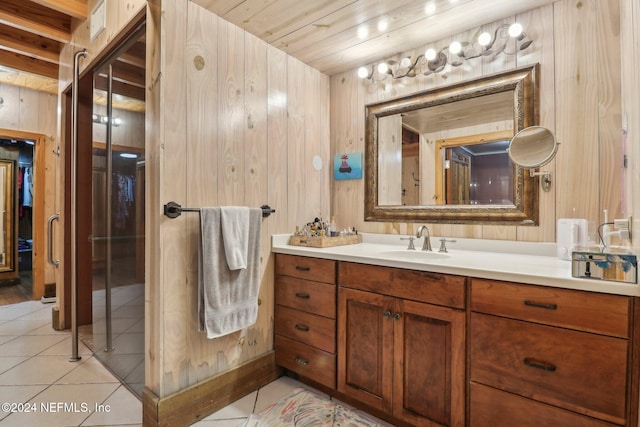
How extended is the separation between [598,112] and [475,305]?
1185 mm

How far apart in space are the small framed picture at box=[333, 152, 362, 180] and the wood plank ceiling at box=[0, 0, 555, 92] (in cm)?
70

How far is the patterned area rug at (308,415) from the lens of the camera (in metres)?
1.66

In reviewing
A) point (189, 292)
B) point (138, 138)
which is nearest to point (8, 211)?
point (138, 138)

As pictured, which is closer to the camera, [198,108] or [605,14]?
[605,14]

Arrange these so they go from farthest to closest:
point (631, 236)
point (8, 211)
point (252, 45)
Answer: point (8, 211) → point (252, 45) → point (631, 236)

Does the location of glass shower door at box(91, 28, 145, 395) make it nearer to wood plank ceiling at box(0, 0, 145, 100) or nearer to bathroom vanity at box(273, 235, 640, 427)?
wood plank ceiling at box(0, 0, 145, 100)

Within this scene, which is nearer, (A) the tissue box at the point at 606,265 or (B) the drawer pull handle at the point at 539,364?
(A) the tissue box at the point at 606,265

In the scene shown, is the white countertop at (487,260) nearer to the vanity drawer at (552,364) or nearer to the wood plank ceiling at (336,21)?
the vanity drawer at (552,364)

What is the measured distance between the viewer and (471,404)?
136 centimetres

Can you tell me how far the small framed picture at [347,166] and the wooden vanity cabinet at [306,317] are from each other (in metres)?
0.88

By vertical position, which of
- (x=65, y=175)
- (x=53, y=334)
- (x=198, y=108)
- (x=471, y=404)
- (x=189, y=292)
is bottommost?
(x=53, y=334)

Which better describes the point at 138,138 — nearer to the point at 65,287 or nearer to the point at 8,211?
the point at 65,287

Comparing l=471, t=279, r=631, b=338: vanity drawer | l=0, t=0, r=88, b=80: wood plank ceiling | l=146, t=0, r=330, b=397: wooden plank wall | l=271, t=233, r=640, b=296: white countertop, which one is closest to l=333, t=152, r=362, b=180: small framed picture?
l=146, t=0, r=330, b=397: wooden plank wall

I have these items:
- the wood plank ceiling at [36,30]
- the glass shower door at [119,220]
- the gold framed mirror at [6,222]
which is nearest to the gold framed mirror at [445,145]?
the glass shower door at [119,220]
